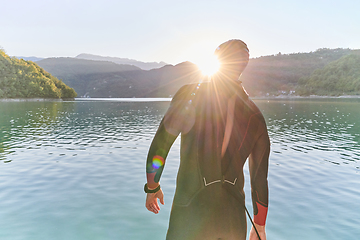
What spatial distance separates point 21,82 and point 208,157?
149571 millimetres

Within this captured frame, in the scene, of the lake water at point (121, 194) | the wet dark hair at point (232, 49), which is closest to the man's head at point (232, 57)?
the wet dark hair at point (232, 49)

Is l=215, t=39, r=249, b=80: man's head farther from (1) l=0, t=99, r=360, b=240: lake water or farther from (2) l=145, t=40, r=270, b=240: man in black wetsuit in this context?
(1) l=0, t=99, r=360, b=240: lake water

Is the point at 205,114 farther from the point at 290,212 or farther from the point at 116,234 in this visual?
the point at 290,212

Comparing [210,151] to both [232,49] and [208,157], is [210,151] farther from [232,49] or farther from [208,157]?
[232,49]

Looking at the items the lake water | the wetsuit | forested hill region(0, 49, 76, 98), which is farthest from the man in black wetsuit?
forested hill region(0, 49, 76, 98)

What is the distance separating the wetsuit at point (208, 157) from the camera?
76.7 inches

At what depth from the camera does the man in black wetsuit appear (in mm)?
1949

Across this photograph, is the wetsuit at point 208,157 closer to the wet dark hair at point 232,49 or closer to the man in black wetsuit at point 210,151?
the man in black wetsuit at point 210,151

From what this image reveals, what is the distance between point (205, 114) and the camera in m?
1.96

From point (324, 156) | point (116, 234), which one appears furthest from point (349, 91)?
point (116, 234)

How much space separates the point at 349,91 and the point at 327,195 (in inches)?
8354

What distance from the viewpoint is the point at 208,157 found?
195 cm

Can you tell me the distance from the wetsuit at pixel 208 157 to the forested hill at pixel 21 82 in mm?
136378

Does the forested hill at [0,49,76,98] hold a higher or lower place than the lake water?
higher
